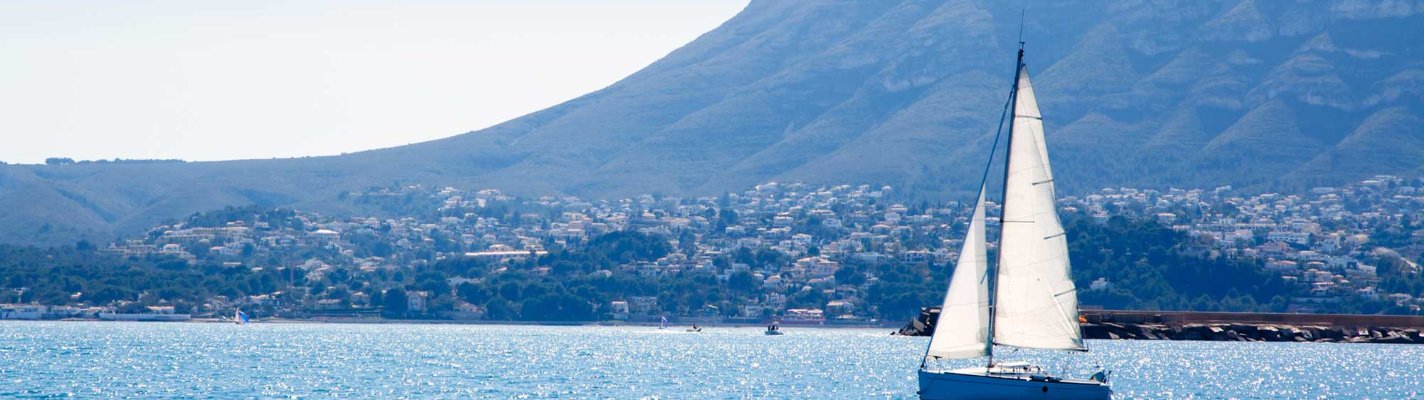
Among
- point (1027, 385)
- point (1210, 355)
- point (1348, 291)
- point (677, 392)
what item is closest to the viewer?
point (1027, 385)

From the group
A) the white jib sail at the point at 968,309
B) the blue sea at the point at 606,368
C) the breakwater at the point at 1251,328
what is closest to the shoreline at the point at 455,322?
the blue sea at the point at 606,368

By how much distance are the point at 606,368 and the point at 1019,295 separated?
30.7 m

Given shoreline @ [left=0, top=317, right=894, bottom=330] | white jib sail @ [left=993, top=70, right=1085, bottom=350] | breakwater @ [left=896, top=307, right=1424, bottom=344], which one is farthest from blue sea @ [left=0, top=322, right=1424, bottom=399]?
shoreline @ [left=0, top=317, right=894, bottom=330]

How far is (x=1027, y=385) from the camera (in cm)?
5172

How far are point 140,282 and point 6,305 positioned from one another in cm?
1120

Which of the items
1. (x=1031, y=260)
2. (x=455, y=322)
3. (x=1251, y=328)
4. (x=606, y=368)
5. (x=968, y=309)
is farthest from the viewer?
(x=455, y=322)

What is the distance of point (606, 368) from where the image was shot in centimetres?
8094

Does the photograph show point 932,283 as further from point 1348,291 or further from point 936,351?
point 936,351

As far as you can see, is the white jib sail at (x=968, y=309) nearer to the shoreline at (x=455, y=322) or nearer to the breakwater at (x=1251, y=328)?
the breakwater at (x=1251, y=328)

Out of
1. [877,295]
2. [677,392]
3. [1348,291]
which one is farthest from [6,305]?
[677,392]

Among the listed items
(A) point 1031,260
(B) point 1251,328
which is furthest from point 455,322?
(A) point 1031,260

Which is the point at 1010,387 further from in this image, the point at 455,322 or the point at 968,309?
the point at 455,322

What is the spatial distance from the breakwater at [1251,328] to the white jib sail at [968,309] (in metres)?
60.3

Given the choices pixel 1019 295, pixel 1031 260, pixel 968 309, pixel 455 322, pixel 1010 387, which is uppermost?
pixel 455 322
